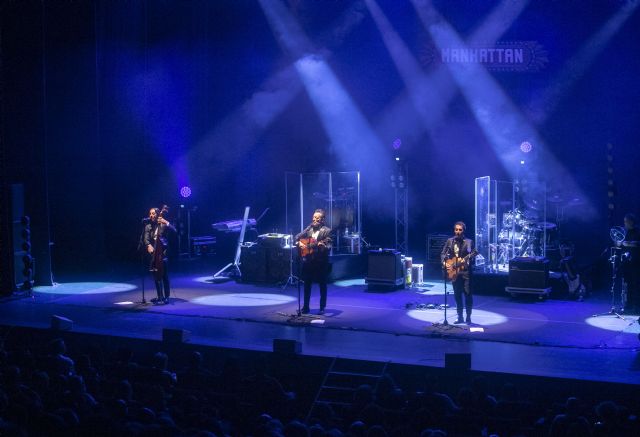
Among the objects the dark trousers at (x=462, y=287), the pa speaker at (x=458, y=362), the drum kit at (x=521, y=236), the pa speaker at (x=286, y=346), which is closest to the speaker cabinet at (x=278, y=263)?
the drum kit at (x=521, y=236)

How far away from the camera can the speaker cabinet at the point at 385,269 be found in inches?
650

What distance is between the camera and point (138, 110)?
795 inches

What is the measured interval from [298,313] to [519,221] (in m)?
7.27

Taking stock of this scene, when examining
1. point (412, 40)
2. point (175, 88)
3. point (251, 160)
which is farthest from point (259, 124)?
point (412, 40)

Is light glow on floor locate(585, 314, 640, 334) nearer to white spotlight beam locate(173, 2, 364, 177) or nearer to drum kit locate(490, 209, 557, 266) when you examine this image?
drum kit locate(490, 209, 557, 266)

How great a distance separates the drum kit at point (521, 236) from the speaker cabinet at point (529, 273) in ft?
6.25

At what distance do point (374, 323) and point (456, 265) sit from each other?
1757 mm

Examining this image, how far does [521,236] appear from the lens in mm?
17797

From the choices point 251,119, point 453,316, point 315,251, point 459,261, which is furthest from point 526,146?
point 315,251

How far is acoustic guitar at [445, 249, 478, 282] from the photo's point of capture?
12086 mm

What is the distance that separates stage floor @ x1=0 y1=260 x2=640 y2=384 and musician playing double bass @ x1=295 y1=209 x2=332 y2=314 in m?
0.67

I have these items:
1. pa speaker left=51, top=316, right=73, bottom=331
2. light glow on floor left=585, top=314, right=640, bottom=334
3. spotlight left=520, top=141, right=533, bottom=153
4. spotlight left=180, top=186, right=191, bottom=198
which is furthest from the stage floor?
spotlight left=180, top=186, right=191, bottom=198

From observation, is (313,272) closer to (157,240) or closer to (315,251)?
(315,251)

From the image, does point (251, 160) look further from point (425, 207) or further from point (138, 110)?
Answer: point (425, 207)
